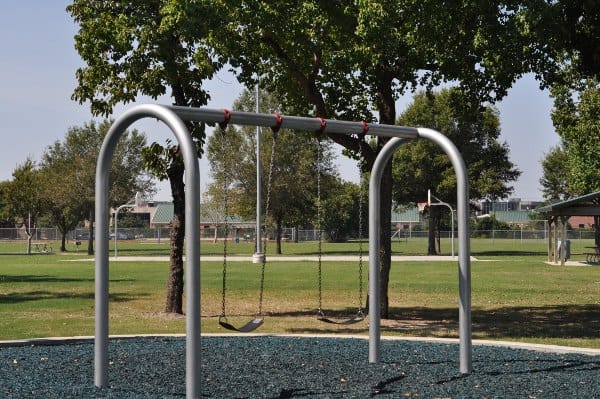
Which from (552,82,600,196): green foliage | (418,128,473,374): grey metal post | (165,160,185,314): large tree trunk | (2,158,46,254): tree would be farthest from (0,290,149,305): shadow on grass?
(2,158,46,254): tree

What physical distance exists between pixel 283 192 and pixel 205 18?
3590cm

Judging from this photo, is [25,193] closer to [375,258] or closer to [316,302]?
[316,302]

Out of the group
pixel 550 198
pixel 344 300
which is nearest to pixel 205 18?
pixel 344 300

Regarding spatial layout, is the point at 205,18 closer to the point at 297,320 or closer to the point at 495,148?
the point at 297,320

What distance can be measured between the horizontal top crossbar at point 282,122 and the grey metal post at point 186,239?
12.9 inches

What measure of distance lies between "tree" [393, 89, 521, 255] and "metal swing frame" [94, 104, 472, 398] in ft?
135

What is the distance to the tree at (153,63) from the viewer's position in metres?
14.0

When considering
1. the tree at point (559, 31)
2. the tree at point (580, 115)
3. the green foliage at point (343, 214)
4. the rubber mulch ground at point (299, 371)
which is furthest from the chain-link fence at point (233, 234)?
the rubber mulch ground at point (299, 371)

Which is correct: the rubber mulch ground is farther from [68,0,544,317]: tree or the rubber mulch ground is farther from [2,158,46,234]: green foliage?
[2,158,46,234]: green foliage

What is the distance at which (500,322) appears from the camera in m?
14.7

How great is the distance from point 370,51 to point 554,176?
70.2m

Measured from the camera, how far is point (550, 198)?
81.6m

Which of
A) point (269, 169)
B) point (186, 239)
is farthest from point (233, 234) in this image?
point (186, 239)

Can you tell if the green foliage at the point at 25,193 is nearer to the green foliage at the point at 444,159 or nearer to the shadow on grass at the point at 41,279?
the green foliage at the point at 444,159
